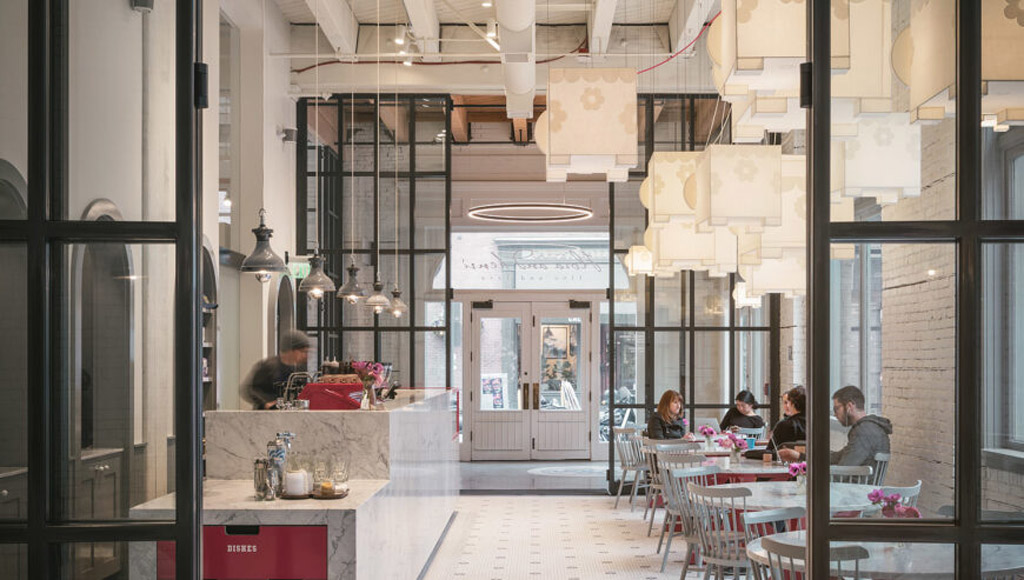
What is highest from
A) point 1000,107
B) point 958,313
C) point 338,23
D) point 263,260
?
point 338,23

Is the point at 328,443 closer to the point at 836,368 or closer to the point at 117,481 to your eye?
the point at 117,481

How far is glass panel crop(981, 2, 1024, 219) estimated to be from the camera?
2.55m

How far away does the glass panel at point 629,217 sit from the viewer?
13.2 m

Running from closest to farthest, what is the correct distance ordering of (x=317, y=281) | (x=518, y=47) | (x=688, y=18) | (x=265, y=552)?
(x=265, y=552) → (x=518, y=47) → (x=317, y=281) → (x=688, y=18)

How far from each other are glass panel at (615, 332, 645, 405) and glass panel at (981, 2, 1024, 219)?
10.6m

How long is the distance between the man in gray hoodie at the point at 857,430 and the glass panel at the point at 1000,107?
566 millimetres

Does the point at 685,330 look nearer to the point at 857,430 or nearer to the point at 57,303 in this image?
the point at 857,430

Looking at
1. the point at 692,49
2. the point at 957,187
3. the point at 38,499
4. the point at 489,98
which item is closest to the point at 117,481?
Result: the point at 38,499

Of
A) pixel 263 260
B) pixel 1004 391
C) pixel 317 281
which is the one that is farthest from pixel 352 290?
pixel 1004 391

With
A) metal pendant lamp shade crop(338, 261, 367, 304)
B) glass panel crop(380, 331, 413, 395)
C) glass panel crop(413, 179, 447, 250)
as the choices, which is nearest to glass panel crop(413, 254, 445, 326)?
glass panel crop(413, 179, 447, 250)

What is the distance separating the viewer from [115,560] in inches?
104

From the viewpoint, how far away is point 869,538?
253cm

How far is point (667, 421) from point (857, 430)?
826 centimetres

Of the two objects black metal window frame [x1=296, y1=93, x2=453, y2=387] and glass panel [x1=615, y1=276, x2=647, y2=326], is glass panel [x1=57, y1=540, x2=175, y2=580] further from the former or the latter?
glass panel [x1=615, y1=276, x2=647, y2=326]
